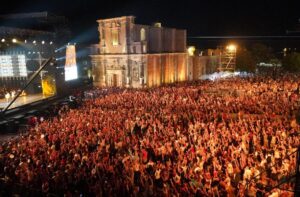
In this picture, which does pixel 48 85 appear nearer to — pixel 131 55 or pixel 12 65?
pixel 12 65

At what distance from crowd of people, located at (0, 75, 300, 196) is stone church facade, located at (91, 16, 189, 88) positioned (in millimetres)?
16242

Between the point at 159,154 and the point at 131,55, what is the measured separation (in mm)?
24409

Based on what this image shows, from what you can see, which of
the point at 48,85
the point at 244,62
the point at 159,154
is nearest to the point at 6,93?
the point at 48,85

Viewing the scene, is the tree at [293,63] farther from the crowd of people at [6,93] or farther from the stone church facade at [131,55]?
the crowd of people at [6,93]

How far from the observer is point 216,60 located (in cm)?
5028

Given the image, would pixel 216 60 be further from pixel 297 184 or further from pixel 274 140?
pixel 297 184

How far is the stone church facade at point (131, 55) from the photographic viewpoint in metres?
34.2

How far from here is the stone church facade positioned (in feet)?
112

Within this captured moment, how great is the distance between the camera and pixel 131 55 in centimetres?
3444

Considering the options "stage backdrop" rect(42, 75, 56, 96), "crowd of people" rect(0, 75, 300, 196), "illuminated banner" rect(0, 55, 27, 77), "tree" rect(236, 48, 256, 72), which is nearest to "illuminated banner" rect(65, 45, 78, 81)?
"stage backdrop" rect(42, 75, 56, 96)

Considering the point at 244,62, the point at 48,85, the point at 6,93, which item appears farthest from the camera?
the point at 244,62

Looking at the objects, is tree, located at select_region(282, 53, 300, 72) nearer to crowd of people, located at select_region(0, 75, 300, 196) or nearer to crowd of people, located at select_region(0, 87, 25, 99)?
crowd of people, located at select_region(0, 75, 300, 196)

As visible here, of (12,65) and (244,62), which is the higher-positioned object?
(244,62)

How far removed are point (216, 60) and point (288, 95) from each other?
96.9 feet
